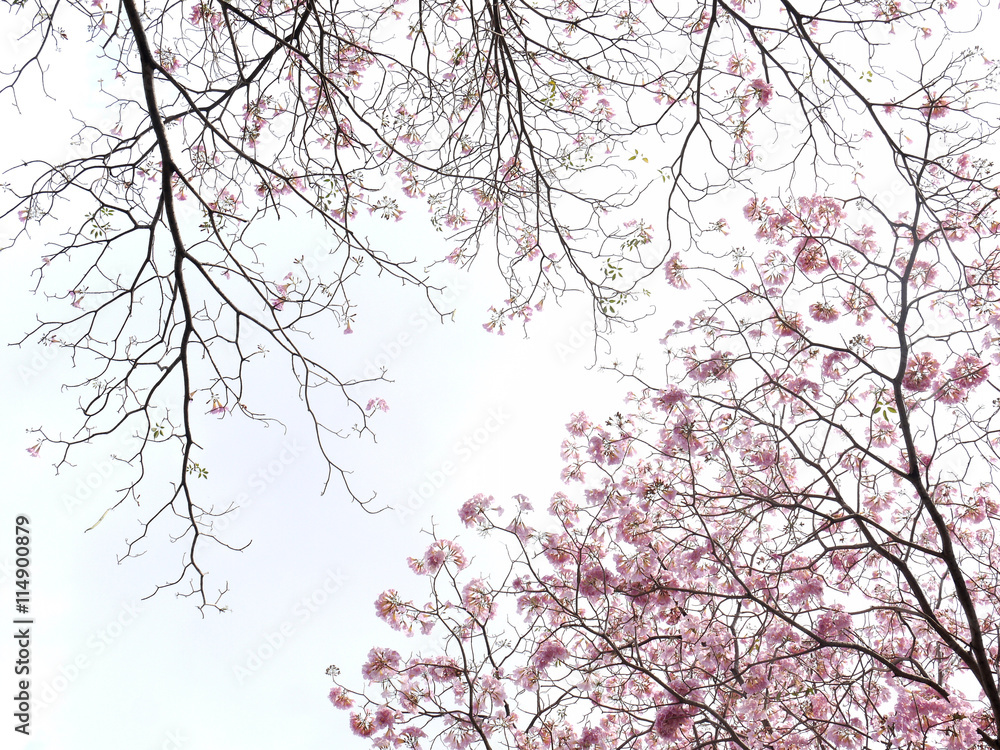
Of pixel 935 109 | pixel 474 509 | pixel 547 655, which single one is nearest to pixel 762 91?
pixel 935 109

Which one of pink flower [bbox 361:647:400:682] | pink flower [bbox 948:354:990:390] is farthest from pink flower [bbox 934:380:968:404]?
pink flower [bbox 361:647:400:682]

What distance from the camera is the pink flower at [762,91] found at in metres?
3.63

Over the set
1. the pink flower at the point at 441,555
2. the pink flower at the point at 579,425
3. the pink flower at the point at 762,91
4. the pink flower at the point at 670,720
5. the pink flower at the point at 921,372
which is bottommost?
the pink flower at the point at 670,720

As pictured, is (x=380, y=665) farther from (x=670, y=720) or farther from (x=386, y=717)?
(x=670, y=720)

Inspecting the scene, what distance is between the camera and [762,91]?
365 cm

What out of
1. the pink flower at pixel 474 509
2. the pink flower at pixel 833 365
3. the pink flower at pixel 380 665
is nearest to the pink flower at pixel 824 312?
the pink flower at pixel 833 365

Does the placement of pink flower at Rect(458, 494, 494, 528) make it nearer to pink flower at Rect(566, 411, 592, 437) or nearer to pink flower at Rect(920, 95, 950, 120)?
pink flower at Rect(566, 411, 592, 437)

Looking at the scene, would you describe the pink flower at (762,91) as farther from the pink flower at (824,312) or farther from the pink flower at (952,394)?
the pink flower at (952,394)

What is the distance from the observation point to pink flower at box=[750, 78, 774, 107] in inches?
143

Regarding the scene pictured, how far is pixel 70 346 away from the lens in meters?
2.96

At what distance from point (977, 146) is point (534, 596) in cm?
347

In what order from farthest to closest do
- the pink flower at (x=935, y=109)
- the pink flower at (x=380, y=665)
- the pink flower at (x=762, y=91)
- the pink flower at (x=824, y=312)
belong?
the pink flower at (x=380, y=665) < the pink flower at (x=824, y=312) < the pink flower at (x=762, y=91) < the pink flower at (x=935, y=109)

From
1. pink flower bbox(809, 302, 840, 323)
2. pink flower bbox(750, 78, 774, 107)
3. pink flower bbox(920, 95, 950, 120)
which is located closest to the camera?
pink flower bbox(920, 95, 950, 120)

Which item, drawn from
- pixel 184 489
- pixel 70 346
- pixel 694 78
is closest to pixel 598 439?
pixel 694 78
